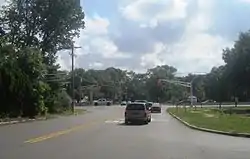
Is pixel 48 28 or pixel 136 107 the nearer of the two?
pixel 136 107

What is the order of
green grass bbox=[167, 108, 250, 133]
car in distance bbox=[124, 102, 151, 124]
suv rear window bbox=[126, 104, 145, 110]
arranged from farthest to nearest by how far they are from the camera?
suv rear window bbox=[126, 104, 145, 110], car in distance bbox=[124, 102, 151, 124], green grass bbox=[167, 108, 250, 133]

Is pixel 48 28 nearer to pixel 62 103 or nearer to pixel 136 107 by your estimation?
pixel 62 103

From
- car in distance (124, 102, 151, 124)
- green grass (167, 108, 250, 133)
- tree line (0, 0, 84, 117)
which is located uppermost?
tree line (0, 0, 84, 117)

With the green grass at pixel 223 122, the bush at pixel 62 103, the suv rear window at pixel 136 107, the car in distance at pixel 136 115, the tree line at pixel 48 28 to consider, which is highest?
the tree line at pixel 48 28

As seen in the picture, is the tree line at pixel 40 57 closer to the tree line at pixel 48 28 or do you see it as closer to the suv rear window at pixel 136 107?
the tree line at pixel 48 28

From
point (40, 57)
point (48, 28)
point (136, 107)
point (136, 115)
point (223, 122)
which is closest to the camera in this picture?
point (223, 122)

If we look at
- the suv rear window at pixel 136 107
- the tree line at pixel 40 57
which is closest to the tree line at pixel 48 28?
the tree line at pixel 40 57

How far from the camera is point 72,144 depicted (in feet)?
71.2

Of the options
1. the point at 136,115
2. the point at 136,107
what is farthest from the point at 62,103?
the point at 136,115

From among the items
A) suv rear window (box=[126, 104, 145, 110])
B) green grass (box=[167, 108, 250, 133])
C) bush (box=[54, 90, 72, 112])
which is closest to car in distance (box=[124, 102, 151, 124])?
suv rear window (box=[126, 104, 145, 110])

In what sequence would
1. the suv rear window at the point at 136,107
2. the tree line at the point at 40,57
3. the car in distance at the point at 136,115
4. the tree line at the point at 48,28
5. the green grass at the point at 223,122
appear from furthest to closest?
1. the tree line at the point at 48,28
2. the tree line at the point at 40,57
3. the suv rear window at the point at 136,107
4. the car in distance at the point at 136,115
5. the green grass at the point at 223,122

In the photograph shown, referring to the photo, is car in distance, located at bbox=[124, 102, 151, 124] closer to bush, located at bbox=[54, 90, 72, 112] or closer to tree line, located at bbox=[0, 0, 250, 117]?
tree line, located at bbox=[0, 0, 250, 117]

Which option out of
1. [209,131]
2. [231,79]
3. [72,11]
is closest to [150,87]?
Answer: [231,79]

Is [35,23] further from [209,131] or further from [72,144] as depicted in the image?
[72,144]
